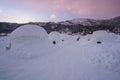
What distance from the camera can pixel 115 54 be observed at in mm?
8375

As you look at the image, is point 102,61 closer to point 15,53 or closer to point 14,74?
point 14,74

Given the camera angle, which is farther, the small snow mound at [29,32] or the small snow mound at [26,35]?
the small snow mound at [29,32]

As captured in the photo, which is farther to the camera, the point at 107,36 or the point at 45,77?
the point at 107,36

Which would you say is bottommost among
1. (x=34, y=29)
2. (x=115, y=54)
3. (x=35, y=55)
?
(x=35, y=55)

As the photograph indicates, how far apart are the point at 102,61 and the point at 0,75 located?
6.84 meters

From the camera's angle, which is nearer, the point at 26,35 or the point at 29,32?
the point at 26,35

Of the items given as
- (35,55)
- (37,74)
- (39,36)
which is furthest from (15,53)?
(37,74)

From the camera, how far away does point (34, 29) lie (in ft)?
53.5

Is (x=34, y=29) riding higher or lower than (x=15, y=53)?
higher

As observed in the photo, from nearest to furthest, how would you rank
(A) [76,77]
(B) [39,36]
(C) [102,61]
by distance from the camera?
(A) [76,77]
(C) [102,61]
(B) [39,36]

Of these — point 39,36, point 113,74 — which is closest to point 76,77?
point 113,74

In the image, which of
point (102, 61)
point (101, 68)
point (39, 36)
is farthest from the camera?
point (39, 36)

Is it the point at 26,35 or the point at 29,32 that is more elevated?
the point at 29,32

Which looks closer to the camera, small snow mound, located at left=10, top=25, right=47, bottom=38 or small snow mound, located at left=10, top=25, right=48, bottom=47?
small snow mound, located at left=10, top=25, right=48, bottom=47
